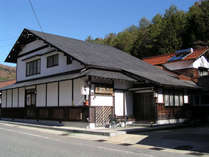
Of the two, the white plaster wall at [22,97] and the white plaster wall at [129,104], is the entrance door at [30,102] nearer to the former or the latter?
the white plaster wall at [22,97]

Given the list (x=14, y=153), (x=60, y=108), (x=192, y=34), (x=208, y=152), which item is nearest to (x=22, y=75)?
(x=60, y=108)

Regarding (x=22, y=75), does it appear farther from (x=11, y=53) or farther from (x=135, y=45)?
(x=135, y=45)

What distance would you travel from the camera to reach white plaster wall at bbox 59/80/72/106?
17.8m

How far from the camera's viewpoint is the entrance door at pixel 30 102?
22.2 m

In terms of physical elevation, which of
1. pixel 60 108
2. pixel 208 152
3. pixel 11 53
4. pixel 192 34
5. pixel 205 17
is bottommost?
pixel 208 152

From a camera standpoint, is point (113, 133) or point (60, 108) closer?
point (113, 133)

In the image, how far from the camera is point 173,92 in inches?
746

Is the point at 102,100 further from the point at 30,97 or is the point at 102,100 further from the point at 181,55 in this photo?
the point at 181,55

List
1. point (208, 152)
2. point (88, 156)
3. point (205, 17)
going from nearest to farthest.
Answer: point (88, 156)
point (208, 152)
point (205, 17)

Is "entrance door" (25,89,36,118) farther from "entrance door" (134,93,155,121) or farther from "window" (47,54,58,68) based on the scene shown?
"entrance door" (134,93,155,121)

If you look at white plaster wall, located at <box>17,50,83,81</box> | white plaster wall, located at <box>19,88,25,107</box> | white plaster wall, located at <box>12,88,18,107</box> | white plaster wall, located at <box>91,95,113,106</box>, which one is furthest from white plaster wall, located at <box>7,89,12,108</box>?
white plaster wall, located at <box>91,95,113,106</box>

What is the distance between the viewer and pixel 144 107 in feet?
60.5

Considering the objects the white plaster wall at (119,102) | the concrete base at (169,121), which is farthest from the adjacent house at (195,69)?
the white plaster wall at (119,102)

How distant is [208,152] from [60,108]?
1223cm
